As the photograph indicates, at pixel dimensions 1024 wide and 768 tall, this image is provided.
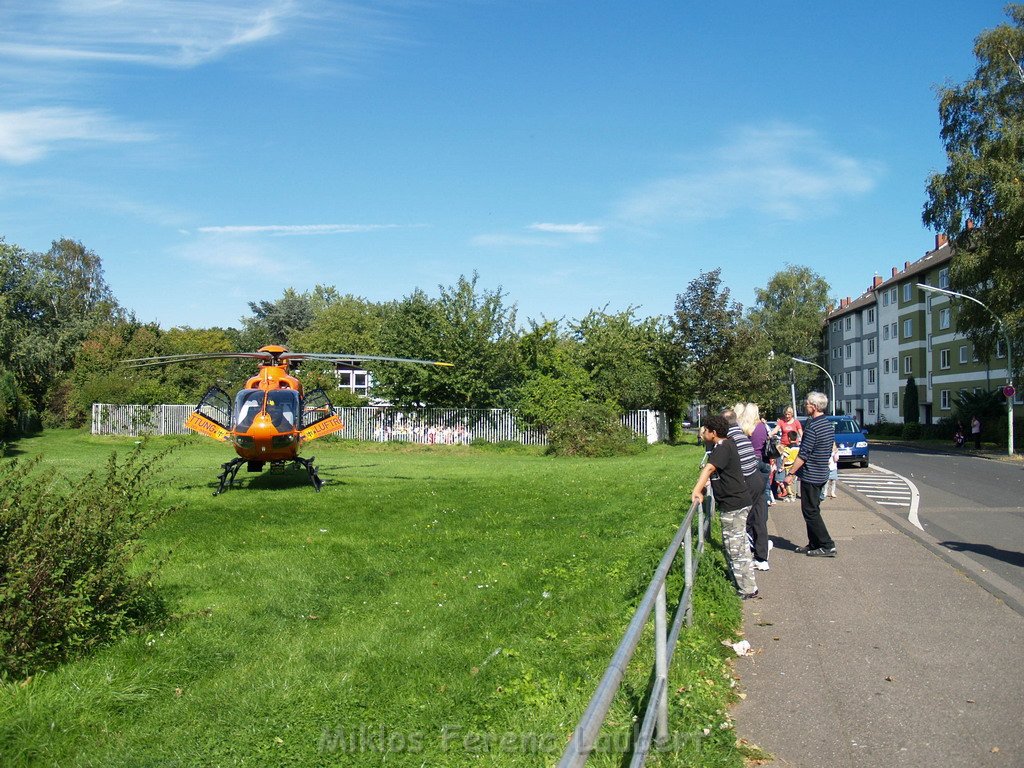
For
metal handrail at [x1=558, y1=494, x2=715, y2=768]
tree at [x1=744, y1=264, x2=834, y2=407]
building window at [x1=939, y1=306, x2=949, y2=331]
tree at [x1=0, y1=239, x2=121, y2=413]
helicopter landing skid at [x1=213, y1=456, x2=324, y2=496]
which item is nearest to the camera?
metal handrail at [x1=558, y1=494, x2=715, y2=768]

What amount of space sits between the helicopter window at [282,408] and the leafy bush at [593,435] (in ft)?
59.3

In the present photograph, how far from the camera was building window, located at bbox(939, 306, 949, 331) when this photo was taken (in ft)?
197

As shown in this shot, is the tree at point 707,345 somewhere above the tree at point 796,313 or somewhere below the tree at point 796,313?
below

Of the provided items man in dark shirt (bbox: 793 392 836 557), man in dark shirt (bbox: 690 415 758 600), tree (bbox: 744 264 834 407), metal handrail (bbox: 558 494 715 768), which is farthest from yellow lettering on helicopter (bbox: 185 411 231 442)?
tree (bbox: 744 264 834 407)

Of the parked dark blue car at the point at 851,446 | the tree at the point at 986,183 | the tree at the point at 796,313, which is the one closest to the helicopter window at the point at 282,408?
the parked dark blue car at the point at 851,446

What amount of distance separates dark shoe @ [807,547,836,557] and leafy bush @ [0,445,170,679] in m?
7.17

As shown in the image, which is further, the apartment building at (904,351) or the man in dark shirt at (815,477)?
the apartment building at (904,351)

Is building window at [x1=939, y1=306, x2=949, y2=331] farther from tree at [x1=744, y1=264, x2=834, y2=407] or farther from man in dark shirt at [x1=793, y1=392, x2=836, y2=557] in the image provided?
man in dark shirt at [x1=793, y1=392, x2=836, y2=557]

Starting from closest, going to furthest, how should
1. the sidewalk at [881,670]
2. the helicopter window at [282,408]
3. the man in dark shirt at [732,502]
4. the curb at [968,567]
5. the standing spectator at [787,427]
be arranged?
1. the sidewalk at [881,670]
2. the curb at [968,567]
3. the man in dark shirt at [732,502]
4. the standing spectator at [787,427]
5. the helicopter window at [282,408]

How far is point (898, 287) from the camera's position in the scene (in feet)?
233

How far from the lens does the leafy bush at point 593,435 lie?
34.0 meters

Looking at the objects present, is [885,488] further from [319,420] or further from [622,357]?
[622,357]

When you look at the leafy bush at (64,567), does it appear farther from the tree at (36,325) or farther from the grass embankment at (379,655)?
the tree at (36,325)

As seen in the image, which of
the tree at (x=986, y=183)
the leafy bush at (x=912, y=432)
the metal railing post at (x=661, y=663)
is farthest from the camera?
the leafy bush at (x=912, y=432)
